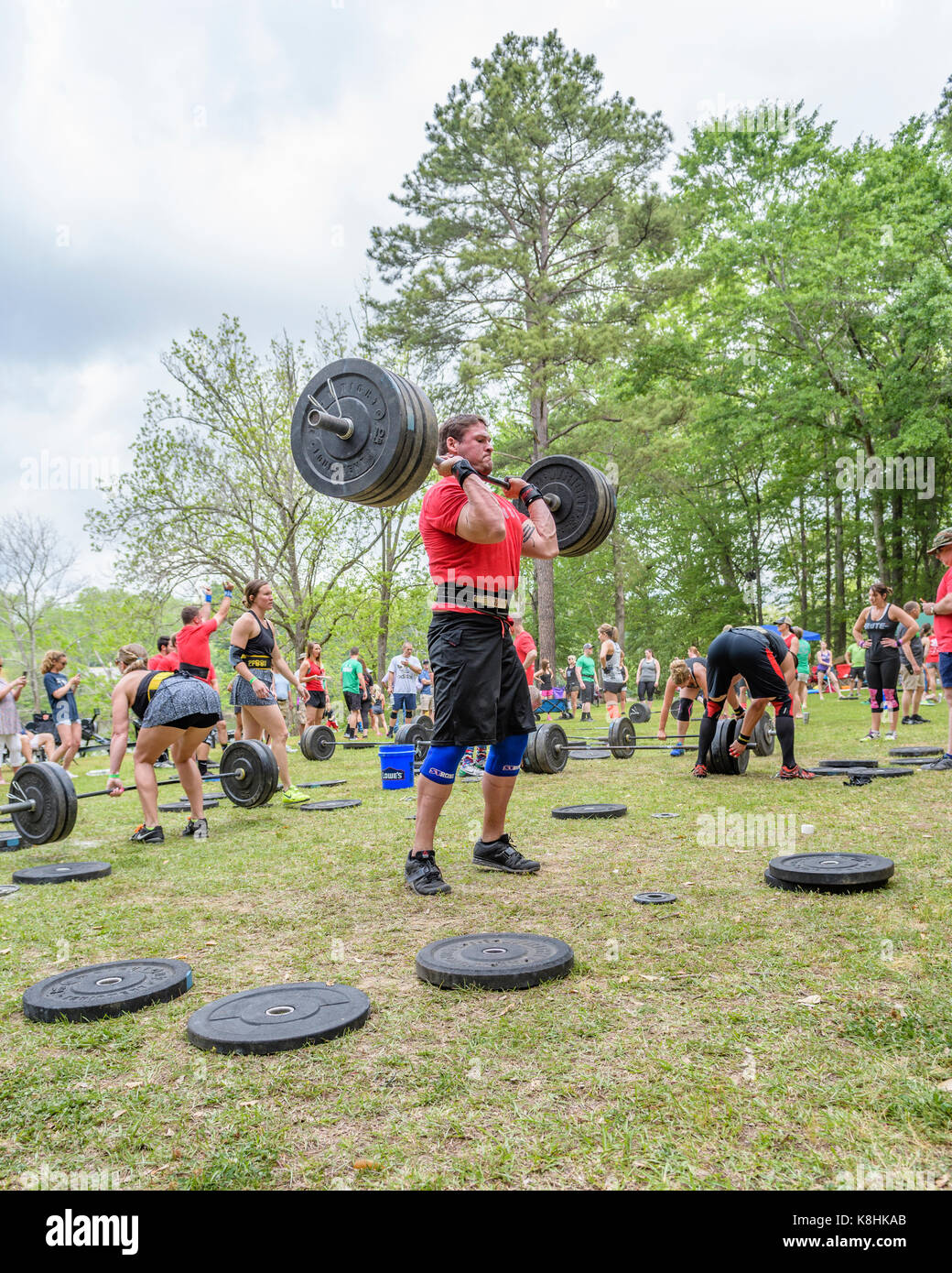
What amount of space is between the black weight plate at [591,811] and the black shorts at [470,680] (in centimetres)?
185

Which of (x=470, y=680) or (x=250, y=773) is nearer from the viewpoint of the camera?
(x=470, y=680)

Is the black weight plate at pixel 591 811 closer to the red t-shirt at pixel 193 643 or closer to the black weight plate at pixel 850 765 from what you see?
the black weight plate at pixel 850 765

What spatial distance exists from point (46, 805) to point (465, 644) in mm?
2925

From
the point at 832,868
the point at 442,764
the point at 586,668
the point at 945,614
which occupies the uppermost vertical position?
the point at 945,614

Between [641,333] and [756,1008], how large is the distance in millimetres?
17370

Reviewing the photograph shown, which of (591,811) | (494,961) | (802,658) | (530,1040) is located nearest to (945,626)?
(591,811)

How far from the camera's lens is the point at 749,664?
6.77 metres

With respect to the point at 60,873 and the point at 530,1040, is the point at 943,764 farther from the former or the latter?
the point at 60,873

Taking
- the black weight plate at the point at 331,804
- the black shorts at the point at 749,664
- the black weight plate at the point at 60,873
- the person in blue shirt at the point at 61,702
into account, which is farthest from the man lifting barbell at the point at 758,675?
the person in blue shirt at the point at 61,702

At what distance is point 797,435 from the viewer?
20.7 m

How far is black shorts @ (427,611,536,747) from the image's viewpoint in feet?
12.6

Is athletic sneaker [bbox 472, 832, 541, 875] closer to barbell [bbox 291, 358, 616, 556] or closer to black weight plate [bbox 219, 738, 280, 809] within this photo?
barbell [bbox 291, 358, 616, 556]

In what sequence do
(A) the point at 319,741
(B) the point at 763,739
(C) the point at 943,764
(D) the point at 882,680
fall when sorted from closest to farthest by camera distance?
(C) the point at 943,764, (B) the point at 763,739, (D) the point at 882,680, (A) the point at 319,741

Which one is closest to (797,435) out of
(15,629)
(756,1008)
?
(756,1008)
